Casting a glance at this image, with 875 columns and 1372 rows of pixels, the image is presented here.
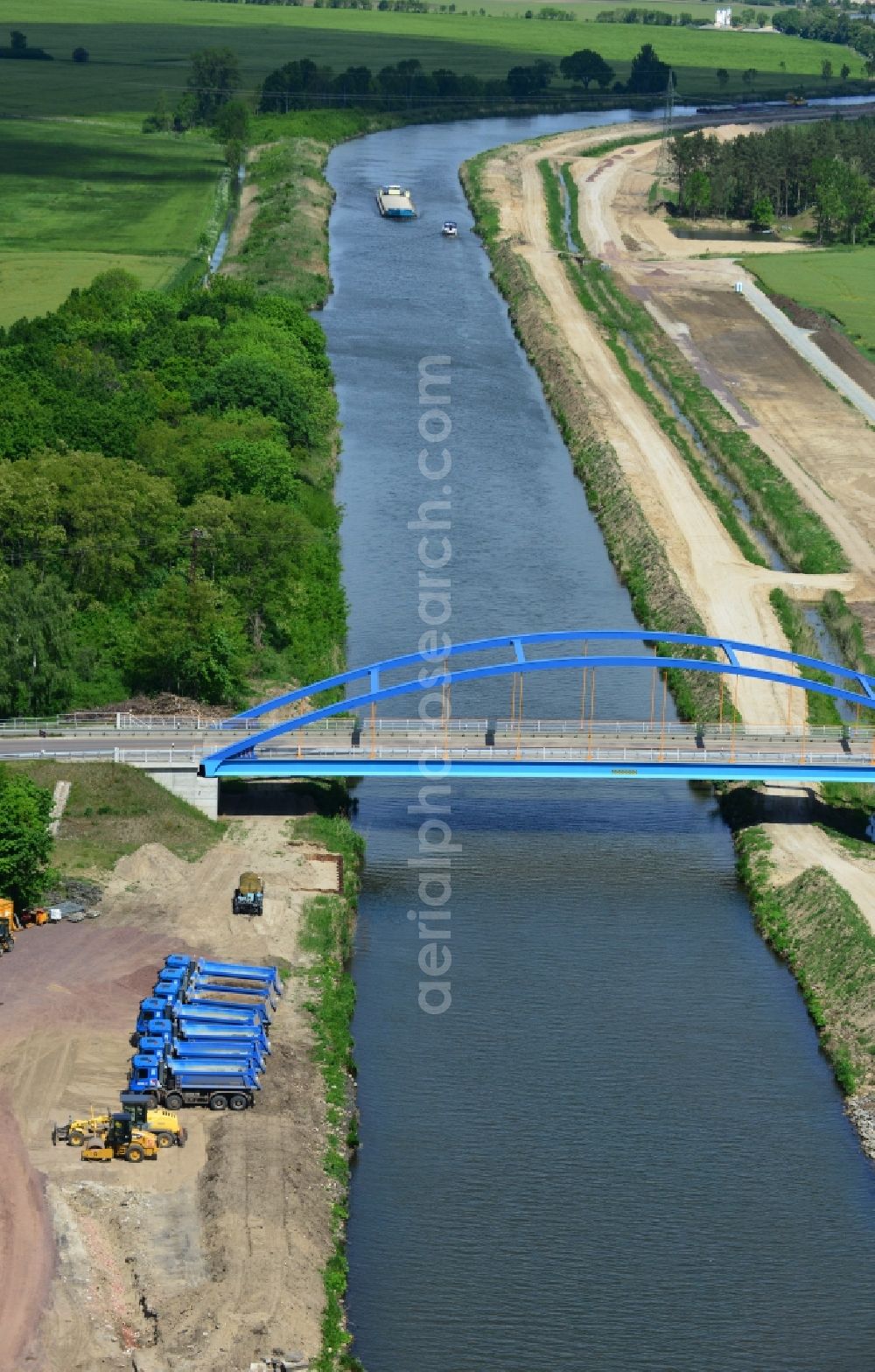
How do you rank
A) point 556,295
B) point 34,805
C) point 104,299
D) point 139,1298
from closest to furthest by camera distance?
point 139,1298, point 34,805, point 104,299, point 556,295

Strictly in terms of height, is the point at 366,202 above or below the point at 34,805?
below

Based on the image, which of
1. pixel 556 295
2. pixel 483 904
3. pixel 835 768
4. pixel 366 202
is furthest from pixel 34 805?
pixel 366 202

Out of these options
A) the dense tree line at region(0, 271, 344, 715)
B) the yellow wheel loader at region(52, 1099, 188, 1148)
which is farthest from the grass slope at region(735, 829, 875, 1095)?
the dense tree line at region(0, 271, 344, 715)

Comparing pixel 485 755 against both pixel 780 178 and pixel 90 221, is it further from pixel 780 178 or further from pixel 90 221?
pixel 780 178

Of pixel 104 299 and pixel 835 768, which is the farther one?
pixel 104 299

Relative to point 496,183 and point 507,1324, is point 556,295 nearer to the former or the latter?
point 496,183

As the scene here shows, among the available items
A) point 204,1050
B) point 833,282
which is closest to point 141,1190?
point 204,1050

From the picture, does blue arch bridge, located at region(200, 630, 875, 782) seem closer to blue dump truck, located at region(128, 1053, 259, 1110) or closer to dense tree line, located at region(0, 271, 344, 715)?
dense tree line, located at region(0, 271, 344, 715)
